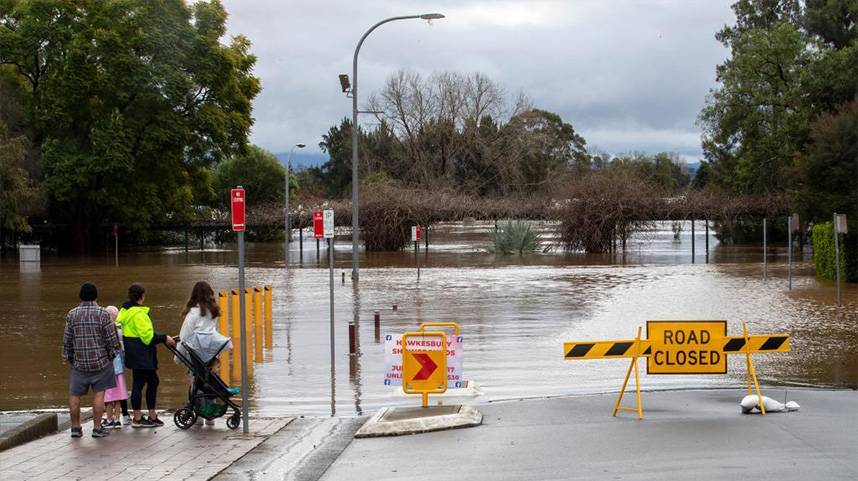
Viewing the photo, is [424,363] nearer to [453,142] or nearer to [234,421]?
[234,421]

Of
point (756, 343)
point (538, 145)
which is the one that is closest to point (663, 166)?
point (538, 145)

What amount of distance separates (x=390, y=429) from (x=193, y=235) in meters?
68.5

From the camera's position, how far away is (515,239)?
2208 inches

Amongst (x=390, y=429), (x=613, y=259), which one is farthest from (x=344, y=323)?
(x=613, y=259)

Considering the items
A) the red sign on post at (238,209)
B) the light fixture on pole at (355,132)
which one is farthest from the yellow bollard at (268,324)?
the light fixture on pole at (355,132)

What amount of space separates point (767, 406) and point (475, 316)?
11609mm

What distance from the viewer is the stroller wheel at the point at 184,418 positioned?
1091 centimetres

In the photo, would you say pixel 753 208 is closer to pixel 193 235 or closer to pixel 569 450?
pixel 193 235

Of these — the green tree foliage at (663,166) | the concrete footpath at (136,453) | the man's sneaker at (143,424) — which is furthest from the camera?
the green tree foliage at (663,166)

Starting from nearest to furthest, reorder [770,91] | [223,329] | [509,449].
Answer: [509,449] < [223,329] < [770,91]

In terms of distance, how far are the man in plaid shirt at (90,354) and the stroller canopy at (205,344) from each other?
2.59 feet

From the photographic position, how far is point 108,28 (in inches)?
2101

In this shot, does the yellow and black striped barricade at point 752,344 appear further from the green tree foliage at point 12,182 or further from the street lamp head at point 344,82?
the green tree foliage at point 12,182

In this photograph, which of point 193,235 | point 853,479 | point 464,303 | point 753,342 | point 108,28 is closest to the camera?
point 853,479
